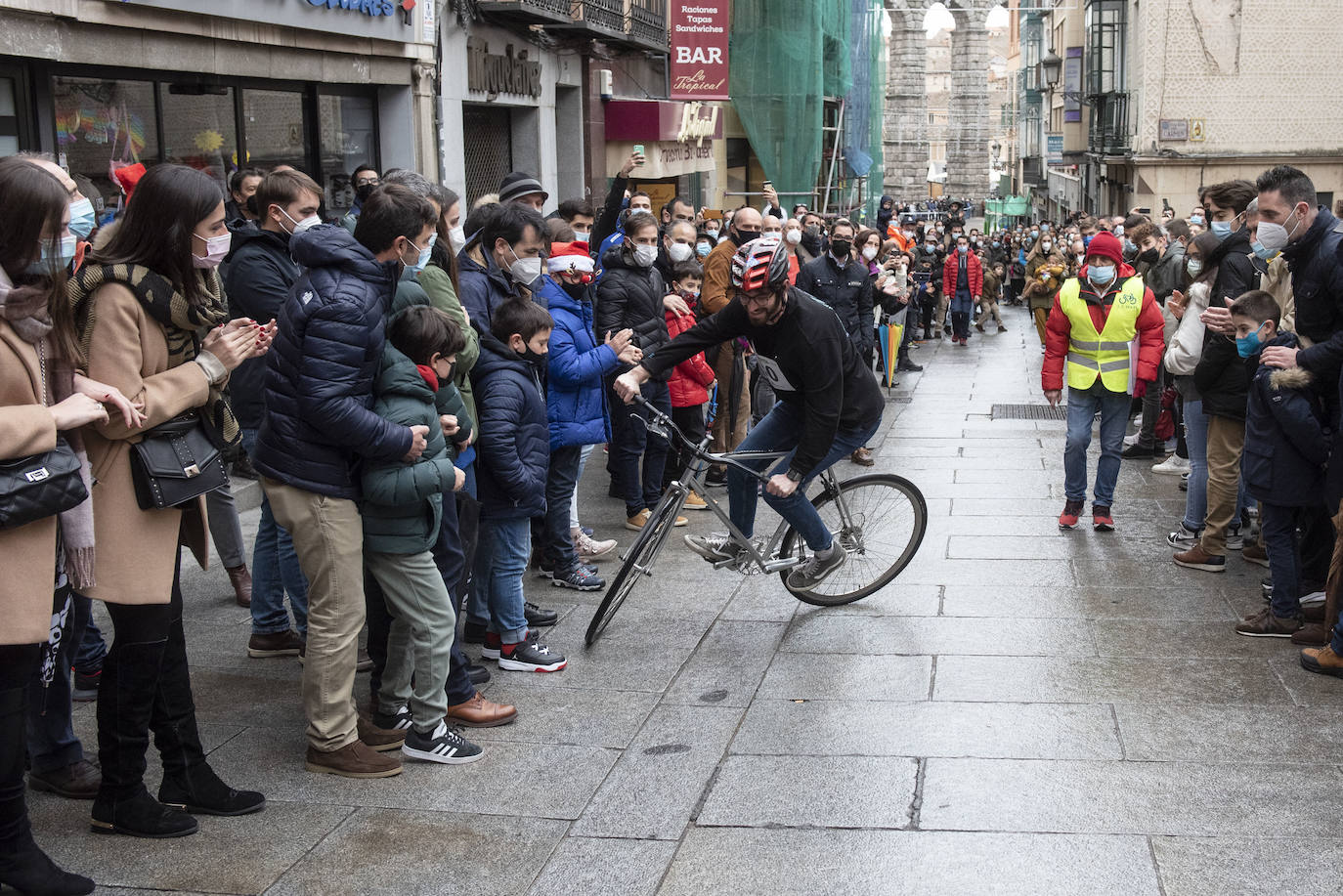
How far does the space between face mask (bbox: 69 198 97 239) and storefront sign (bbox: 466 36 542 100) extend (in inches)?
460

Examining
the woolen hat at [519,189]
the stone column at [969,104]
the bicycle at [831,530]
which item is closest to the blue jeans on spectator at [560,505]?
the bicycle at [831,530]

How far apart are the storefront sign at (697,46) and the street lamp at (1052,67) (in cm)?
3665

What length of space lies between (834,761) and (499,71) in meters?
12.6

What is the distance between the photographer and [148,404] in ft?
13.0

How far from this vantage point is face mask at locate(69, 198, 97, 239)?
391cm

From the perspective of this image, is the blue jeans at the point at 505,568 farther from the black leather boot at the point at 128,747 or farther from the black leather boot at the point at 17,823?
the black leather boot at the point at 17,823

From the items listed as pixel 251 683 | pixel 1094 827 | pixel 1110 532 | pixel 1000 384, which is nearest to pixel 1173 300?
pixel 1110 532

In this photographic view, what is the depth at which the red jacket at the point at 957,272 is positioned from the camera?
21953 millimetres

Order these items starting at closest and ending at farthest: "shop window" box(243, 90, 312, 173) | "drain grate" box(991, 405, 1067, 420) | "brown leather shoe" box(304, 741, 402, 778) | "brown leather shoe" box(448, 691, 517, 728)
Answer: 1. "brown leather shoe" box(304, 741, 402, 778)
2. "brown leather shoe" box(448, 691, 517, 728)
3. "shop window" box(243, 90, 312, 173)
4. "drain grate" box(991, 405, 1067, 420)

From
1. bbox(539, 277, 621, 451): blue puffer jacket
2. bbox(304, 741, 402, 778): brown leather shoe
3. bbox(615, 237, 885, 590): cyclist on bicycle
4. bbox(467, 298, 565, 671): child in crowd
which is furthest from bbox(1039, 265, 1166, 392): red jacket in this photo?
bbox(304, 741, 402, 778): brown leather shoe

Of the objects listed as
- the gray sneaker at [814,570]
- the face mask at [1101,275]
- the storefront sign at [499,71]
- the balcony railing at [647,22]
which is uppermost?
the balcony railing at [647,22]

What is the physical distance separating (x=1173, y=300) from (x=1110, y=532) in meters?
1.43

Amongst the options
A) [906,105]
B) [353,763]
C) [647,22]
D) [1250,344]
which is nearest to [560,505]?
[353,763]

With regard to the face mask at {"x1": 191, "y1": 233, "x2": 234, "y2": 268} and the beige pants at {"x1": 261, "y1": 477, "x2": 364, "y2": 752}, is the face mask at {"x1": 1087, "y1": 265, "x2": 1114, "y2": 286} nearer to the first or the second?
the beige pants at {"x1": 261, "y1": 477, "x2": 364, "y2": 752}
